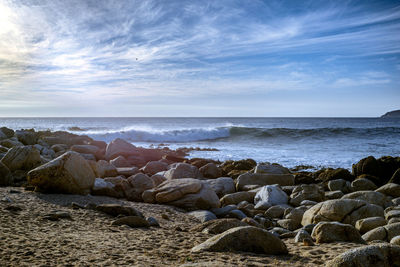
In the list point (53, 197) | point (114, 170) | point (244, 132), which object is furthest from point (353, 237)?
point (244, 132)

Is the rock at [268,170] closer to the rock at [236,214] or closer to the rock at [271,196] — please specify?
the rock at [271,196]

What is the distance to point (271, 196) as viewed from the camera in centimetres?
819

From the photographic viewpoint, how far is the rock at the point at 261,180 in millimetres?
10195

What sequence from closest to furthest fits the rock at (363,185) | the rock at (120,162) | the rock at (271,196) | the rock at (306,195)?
the rock at (271,196) < the rock at (306,195) < the rock at (363,185) < the rock at (120,162)

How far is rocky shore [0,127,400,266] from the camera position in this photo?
3590 millimetres

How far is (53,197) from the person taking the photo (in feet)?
20.8

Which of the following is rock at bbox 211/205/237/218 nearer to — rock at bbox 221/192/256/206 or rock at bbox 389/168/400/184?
rock at bbox 221/192/256/206

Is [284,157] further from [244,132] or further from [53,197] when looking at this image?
[244,132]

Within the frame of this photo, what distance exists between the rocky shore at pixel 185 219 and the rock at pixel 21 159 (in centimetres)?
2

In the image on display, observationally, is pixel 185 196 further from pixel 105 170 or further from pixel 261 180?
pixel 261 180

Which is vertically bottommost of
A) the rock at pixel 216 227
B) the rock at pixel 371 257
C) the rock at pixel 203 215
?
the rock at pixel 203 215

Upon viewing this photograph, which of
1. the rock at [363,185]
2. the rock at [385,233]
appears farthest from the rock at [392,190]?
the rock at [385,233]

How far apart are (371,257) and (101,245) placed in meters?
2.85

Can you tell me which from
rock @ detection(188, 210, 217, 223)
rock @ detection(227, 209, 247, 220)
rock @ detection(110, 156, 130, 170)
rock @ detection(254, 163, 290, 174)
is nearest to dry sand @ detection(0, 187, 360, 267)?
rock @ detection(188, 210, 217, 223)
